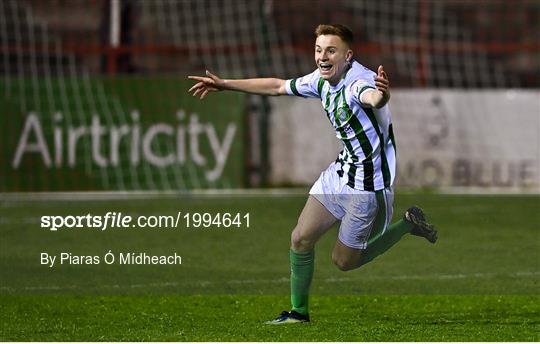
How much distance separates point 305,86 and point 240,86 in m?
0.40

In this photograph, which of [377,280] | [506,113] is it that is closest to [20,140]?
[506,113]

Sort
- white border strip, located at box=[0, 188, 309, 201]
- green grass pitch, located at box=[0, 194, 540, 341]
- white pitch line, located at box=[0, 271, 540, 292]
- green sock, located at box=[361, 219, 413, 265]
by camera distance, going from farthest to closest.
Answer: white border strip, located at box=[0, 188, 309, 201], white pitch line, located at box=[0, 271, 540, 292], green sock, located at box=[361, 219, 413, 265], green grass pitch, located at box=[0, 194, 540, 341]

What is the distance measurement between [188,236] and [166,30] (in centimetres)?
1011

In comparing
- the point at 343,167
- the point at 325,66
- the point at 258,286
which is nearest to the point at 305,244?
the point at 343,167

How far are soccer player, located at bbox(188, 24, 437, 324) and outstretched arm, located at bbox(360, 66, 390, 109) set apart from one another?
0.49ft

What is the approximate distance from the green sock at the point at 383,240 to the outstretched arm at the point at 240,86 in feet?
3.52

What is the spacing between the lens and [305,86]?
Result: 827 centimetres

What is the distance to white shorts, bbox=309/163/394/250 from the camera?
8.16 metres

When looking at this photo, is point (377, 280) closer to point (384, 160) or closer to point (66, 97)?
point (384, 160)

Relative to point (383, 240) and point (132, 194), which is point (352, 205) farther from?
point (132, 194)

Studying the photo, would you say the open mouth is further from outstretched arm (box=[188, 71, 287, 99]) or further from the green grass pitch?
the green grass pitch

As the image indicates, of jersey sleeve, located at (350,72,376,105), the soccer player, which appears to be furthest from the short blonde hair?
jersey sleeve, located at (350,72,376,105)

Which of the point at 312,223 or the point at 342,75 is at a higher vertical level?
the point at 342,75

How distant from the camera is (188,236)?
13.3 meters
